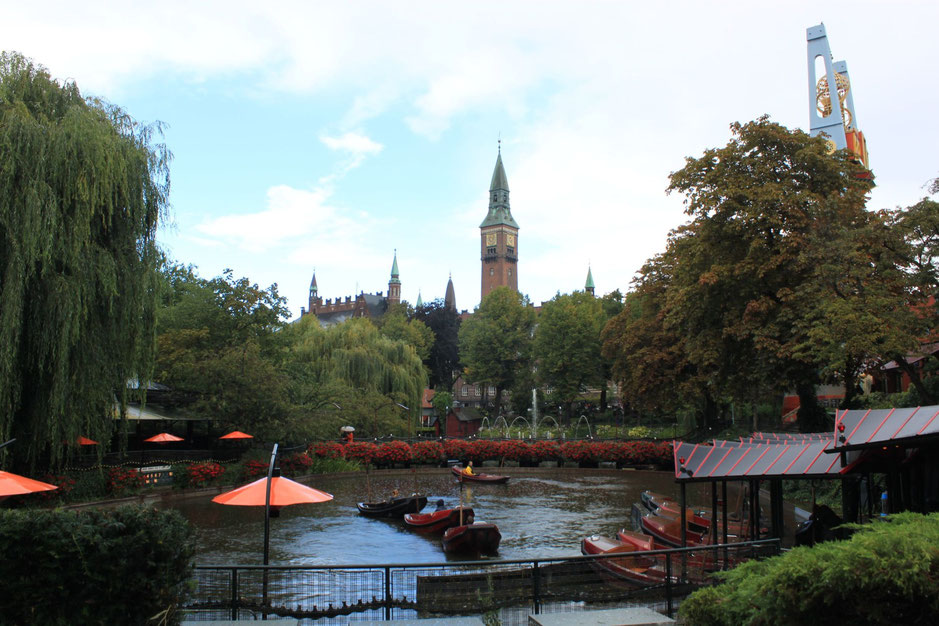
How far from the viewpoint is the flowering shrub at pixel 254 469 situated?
1202 inches

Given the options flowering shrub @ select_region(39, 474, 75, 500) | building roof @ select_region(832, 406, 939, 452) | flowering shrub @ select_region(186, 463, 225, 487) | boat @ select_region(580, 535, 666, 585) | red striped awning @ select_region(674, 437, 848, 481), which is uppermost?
building roof @ select_region(832, 406, 939, 452)

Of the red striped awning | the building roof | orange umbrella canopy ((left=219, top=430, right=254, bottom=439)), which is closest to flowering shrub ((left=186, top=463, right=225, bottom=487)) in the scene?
orange umbrella canopy ((left=219, top=430, right=254, bottom=439))

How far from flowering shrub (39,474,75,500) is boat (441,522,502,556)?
11293 mm

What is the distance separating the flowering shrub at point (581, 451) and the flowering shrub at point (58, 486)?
1036 inches

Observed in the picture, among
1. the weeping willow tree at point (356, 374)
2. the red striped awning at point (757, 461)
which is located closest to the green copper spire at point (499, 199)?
the weeping willow tree at point (356, 374)

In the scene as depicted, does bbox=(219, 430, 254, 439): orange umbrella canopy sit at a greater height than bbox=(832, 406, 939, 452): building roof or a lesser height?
lesser

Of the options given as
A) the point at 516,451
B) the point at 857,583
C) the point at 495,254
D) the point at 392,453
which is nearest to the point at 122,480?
the point at 392,453

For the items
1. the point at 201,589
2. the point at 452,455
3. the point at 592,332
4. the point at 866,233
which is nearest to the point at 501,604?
the point at 201,589

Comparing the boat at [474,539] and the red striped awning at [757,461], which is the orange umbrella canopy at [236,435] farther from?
the red striped awning at [757,461]

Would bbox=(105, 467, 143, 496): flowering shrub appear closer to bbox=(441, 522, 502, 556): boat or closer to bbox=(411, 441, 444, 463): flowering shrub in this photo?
bbox=(441, 522, 502, 556): boat

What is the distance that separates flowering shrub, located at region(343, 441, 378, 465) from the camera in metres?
38.0

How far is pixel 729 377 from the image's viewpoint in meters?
30.5

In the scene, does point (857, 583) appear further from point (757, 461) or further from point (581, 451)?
point (581, 451)

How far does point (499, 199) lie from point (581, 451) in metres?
106
